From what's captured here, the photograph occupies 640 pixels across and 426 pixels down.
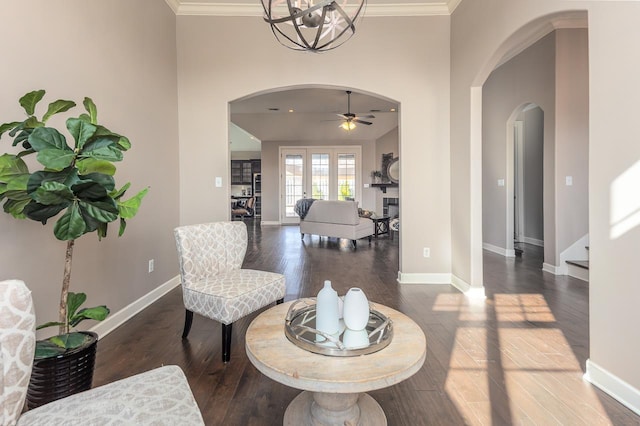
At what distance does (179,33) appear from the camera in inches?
144

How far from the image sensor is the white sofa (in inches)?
252

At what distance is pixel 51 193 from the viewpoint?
1.28 meters

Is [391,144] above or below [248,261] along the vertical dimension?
above

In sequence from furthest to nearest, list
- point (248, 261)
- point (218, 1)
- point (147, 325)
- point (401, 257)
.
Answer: point (248, 261) < point (401, 257) < point (218, 1) < point (147, 325)

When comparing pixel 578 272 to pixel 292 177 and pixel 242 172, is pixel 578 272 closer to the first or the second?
pixel 292 177

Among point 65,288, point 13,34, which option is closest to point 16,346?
point 65,288

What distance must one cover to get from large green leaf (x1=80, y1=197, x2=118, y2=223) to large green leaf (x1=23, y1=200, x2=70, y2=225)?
0.28ft

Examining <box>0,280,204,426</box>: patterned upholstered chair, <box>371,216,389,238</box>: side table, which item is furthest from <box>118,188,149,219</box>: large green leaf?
<box>371,216,389,238</box>: side table

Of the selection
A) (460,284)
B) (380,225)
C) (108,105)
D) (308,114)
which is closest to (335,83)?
(108,105)

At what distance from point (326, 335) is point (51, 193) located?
48.9 inches

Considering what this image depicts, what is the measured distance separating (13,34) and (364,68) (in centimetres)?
307

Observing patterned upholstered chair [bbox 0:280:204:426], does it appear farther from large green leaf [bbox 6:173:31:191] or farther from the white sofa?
the white sofa

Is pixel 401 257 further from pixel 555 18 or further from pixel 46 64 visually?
pixel 46 64

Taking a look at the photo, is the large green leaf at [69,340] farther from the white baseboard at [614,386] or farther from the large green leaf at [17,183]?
the white baseboard at [614,386]
